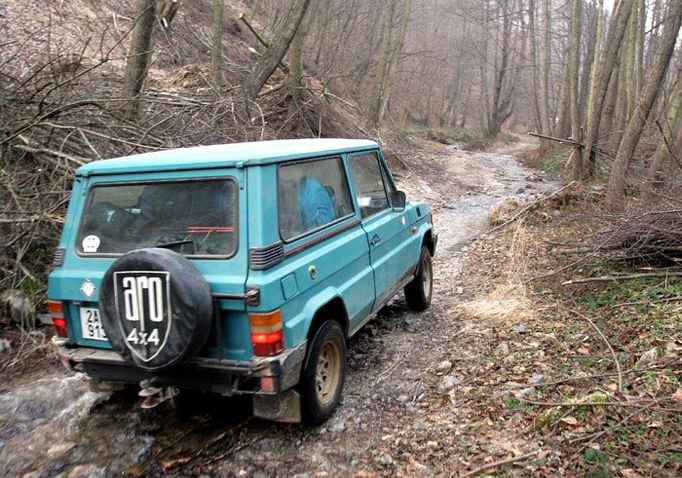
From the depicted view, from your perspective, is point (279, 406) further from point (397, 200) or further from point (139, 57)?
point (139, 57)

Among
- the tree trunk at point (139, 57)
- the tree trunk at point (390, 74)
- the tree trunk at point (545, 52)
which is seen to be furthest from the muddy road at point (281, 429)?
the tree trunk at point (545, 52)

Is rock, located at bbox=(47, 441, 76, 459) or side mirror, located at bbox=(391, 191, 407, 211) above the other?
side mirror, located at bbox=(391, 191, 407, 211)

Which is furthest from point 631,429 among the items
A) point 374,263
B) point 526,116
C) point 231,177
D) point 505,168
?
point 526,116

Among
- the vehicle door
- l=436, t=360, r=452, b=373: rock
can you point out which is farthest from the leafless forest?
the vehicle door

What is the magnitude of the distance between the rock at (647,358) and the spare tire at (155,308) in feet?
10.3

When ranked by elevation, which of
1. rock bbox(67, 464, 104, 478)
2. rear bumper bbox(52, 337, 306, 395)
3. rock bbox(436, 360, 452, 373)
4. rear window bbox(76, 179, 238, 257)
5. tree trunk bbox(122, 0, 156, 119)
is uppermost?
tree trunk bbox(122, 0, 156, 119)

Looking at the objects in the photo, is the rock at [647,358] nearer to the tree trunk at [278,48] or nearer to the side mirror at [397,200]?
the side mirror at [397,200]

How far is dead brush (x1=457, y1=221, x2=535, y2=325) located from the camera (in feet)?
18.7

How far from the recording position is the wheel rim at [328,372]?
3.90m

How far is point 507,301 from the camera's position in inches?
241

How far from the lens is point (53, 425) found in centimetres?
402

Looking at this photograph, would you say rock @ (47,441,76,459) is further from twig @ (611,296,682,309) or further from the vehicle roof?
twig @ (611,296,682,309)

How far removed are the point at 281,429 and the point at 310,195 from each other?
66.0 inches

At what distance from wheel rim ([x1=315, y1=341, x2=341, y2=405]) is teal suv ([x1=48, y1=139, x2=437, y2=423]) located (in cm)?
1
